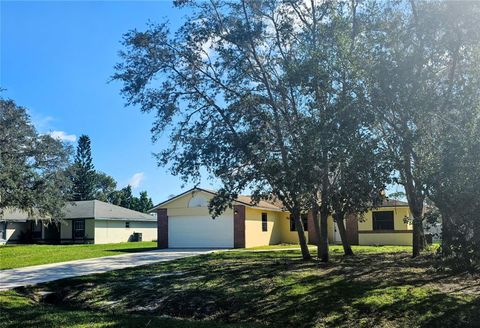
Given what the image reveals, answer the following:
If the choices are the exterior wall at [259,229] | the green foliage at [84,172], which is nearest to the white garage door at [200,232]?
the exterior wall at [259,229]

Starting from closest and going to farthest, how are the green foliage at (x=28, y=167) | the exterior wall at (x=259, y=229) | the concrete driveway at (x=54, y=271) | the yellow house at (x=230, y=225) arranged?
the concrete driveway at (x=54, y=271)
the green foliage at (x=28, y=167)
the yellow house at (x=230, y=225)
the exterior wall at (x=259, y=229)

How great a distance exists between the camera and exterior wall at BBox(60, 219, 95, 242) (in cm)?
3988

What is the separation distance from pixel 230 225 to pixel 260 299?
1966 cm

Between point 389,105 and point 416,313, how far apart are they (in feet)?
14.7

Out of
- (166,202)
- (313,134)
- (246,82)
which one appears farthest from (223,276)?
(166,202)

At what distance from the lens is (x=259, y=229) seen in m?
32.6

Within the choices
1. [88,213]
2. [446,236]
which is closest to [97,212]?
[88,213]

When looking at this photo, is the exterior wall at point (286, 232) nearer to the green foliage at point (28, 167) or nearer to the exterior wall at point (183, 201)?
the exterior wall at point (183, 201)

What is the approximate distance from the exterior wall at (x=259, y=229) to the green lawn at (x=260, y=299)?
51.4 feet

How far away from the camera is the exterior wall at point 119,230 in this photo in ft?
133

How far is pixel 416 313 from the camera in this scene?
945 cm

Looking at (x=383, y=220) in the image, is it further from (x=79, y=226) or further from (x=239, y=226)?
(x=79, y=226)

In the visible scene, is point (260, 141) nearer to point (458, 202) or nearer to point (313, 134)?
point (313, 134)

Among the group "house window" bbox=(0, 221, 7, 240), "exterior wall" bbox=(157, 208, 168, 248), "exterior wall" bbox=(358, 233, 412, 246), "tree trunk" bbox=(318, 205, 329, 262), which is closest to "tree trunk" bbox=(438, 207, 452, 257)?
"tree trunk" bbox=(318, 205, 329, 262)
